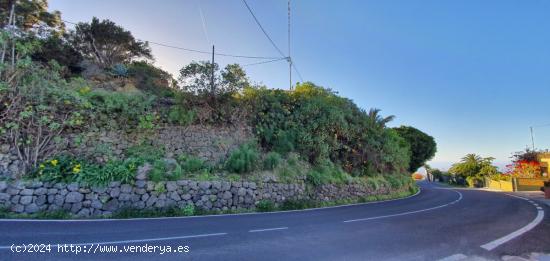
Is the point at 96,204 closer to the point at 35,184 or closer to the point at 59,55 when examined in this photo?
the point at 35,184

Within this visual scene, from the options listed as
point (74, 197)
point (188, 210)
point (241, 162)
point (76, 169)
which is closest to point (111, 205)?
point (74, 197)

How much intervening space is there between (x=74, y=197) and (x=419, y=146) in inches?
1373

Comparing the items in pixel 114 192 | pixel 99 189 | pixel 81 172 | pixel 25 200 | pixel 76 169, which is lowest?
pixel 25 200

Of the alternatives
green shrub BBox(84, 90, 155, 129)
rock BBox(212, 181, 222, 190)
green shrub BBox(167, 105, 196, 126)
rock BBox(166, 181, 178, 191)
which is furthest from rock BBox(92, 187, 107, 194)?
green shrub BBox(167, 105, 196, 126)

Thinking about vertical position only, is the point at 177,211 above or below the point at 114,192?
below

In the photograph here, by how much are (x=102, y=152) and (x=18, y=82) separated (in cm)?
399

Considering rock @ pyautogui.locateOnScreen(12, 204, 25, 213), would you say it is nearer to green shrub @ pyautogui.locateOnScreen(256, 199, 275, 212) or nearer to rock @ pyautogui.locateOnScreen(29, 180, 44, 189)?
rock @ pyautogui.locateOnScreen(29, 180, 44, 189)

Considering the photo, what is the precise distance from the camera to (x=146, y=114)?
12234mm

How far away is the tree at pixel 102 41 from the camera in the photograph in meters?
19.8

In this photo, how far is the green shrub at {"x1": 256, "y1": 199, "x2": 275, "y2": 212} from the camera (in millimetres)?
10383

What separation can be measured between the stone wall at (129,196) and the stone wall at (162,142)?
4.23 ft

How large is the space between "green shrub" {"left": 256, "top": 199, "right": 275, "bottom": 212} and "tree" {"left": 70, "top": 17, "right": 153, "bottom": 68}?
16540mm

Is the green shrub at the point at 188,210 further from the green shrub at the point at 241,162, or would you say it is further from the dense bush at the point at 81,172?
the green shrub at the point at 241,162

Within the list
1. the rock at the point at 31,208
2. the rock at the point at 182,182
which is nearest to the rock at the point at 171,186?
the rock at the point at 182,182
